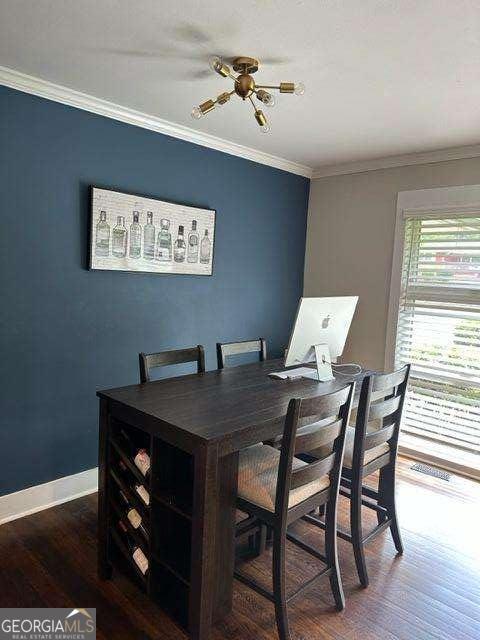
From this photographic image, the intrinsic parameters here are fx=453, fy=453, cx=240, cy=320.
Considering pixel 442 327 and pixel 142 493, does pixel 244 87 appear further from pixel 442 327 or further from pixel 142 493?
pixel 442 327

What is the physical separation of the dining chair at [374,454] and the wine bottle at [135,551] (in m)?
0.78

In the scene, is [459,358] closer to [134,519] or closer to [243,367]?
[243,367]

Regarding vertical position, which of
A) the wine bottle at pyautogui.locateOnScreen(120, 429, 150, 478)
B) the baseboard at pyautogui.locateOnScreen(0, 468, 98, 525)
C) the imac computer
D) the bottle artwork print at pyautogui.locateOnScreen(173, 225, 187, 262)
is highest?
the bottle artwork print at pyautogui.locateOnScreen(173, 225, 187, 262)

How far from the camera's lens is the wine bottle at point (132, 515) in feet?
6.21

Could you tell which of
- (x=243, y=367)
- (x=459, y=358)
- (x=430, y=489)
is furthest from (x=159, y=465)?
(x=459, y=358)

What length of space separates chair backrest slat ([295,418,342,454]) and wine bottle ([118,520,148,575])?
2.71 ft

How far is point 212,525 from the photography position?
1623 mm

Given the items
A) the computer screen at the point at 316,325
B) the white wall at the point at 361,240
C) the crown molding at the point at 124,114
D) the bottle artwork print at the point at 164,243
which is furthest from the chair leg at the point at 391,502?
the crown molding at the point at 124,114

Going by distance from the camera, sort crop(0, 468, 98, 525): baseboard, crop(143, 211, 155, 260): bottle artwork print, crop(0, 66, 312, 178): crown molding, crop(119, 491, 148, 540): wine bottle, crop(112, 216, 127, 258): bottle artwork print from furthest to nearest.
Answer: crop(143, 211, 155, 260): bottle artwork print → crop(112, 216, 127, 258): bottle artwork print → crop(0, 468, 98, 525): baseboard → crop(0, 66, 312, 178): crown molding → crop(119, 491, 148, 540): wine bottle

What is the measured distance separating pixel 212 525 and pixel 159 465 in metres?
0.32

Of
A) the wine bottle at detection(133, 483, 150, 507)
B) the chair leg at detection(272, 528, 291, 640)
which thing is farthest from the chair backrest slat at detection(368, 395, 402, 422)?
the wine bottle at detection(133, 483, 150, 507)

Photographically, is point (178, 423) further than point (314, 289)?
No

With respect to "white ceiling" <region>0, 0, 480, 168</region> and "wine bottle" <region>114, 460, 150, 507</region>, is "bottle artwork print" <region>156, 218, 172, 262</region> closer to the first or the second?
"white ceiling" <region>0, 0, 480, 168</region>

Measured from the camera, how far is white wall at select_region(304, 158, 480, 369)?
364 cm
